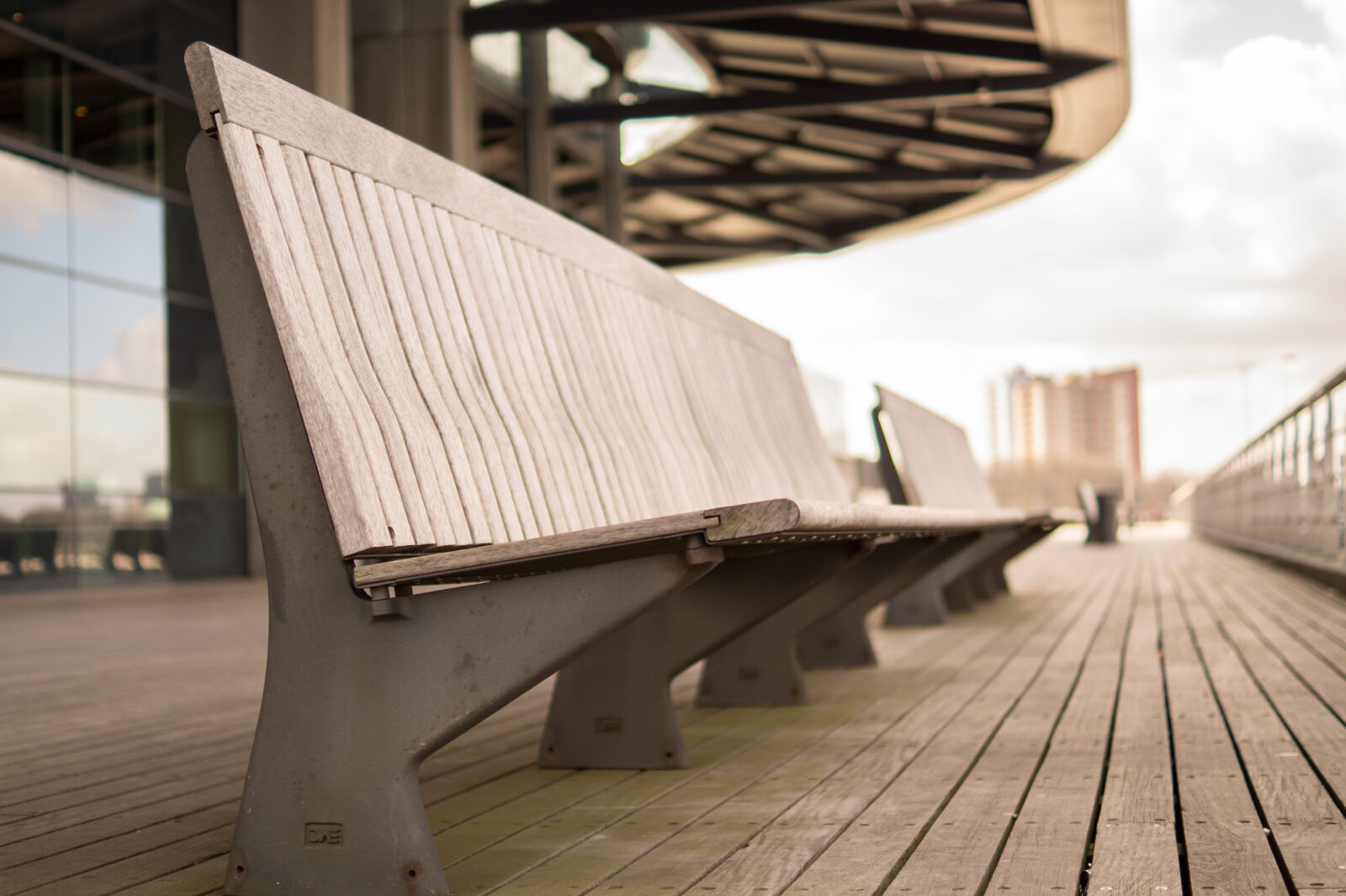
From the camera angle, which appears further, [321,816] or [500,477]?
[500,477]

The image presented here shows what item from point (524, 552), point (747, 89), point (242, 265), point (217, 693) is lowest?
point (217, 693)

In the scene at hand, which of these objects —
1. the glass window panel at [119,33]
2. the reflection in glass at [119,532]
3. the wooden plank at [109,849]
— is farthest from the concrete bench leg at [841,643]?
the glass window panel at [119,33]

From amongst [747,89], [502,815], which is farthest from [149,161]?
[502,815]

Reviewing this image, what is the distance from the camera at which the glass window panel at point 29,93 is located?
12828 mm

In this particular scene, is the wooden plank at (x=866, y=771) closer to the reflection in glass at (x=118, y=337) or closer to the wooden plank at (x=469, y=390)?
the wooden plank at (x=469, y=390)

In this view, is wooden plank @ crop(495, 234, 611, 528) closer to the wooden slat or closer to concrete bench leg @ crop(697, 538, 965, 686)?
the wooden slat

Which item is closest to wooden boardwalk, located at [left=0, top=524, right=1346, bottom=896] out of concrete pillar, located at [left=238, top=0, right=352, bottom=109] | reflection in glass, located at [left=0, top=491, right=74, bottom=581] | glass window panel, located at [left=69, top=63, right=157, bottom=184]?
reflection in glass, located at [left=0, top=491, right=74, bottom=581]

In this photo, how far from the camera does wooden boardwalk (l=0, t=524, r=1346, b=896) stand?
2.16 m

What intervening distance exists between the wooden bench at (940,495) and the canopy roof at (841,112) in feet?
22.5

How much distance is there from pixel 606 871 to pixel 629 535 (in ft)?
2.09

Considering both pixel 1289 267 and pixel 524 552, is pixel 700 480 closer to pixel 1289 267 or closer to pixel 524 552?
pixel 524 552

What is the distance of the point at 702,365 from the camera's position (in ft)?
12.8

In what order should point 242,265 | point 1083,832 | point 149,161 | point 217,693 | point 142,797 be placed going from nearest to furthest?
1. point 242,265
2. point 1083,832
3. point 142,797
4. point 217,693
5. point 149,161

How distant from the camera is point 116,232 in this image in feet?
47.3
